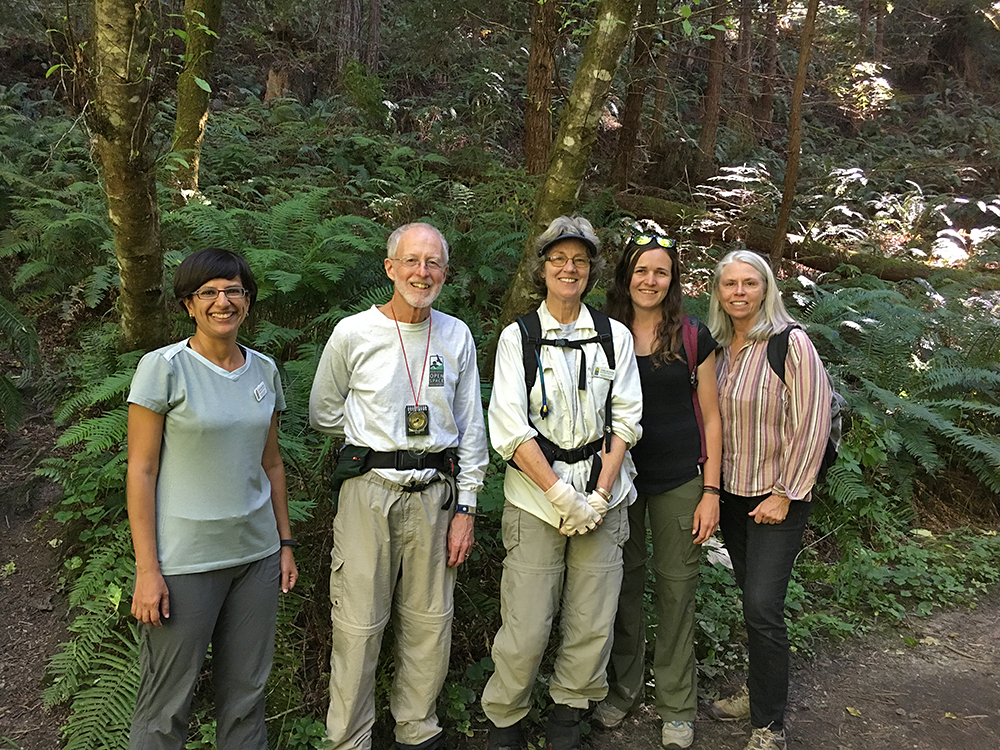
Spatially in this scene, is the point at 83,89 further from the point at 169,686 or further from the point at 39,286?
the point at 39,286

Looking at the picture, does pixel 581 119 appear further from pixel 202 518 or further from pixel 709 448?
pixel 202 518

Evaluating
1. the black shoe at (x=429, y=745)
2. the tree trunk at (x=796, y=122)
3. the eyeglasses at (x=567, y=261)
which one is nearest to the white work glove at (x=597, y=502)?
the eyeglasses at (x=567, y=261)

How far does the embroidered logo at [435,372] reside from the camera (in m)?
2.94

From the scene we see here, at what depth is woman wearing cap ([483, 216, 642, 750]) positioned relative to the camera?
3.00 meters

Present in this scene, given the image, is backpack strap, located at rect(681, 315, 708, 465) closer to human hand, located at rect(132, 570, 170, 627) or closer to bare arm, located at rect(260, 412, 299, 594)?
bare arm, located at rect(260, 412, 299, 594)

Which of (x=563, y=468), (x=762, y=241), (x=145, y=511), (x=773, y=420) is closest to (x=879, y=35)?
(x=762, y=241)

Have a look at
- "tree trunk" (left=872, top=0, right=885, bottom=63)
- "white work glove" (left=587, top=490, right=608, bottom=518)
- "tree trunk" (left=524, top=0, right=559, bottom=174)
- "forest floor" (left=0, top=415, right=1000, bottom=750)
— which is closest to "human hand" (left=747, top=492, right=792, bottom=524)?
"white work glove" (left=587, top=490, right=608, bottom=518)

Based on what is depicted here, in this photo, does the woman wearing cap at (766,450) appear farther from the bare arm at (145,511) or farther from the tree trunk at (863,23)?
the tree trunk at (863,23)

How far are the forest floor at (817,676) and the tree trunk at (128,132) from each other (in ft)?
5.98

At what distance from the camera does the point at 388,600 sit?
2949 mm

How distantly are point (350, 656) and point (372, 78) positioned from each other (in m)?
11.4

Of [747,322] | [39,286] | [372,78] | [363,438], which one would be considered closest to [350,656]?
[363,438]

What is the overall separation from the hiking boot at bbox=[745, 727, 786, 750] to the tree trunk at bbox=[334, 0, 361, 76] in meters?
13.2

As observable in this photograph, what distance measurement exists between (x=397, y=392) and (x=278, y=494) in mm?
615
